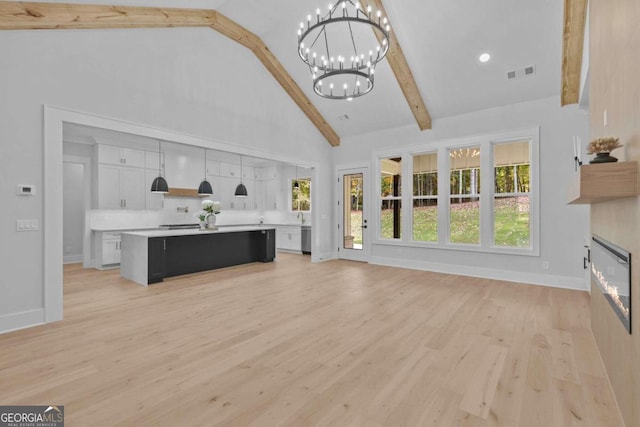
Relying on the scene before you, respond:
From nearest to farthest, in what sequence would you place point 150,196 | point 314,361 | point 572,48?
point 314,361 → point 572,48 → point 150,196

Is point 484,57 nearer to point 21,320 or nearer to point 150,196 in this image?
point 21,320

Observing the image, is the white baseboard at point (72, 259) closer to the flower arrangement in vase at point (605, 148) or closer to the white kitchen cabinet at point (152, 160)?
the white kitchen cabinet at point (152, 160)

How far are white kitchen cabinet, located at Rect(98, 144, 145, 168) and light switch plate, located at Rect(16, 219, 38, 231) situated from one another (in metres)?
3.98

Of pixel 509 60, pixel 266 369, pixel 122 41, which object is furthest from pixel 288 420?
pixel 509 60

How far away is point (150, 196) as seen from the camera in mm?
7648

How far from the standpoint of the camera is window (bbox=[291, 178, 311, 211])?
988 cm

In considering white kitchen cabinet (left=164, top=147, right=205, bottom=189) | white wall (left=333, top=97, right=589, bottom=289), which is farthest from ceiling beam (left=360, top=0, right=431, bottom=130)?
white kitchen cabinet (left=164, top=147, right=205, bottom=189)

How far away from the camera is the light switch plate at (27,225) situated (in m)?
3.36

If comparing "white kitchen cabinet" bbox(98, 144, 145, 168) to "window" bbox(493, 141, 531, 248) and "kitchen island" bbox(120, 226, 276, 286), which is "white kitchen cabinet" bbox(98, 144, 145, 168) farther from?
"window" bbox(493, 141, 531, 248)

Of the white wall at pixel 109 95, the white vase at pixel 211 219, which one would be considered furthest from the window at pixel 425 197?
the white vase at pixel 211 219

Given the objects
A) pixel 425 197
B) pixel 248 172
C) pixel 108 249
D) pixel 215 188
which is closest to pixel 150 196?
pixel 108 249

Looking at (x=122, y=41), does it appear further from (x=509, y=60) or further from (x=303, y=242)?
(x=303, y=242)

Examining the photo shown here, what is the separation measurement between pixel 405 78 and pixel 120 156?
6.55 metres

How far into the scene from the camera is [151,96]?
15.0 feet
